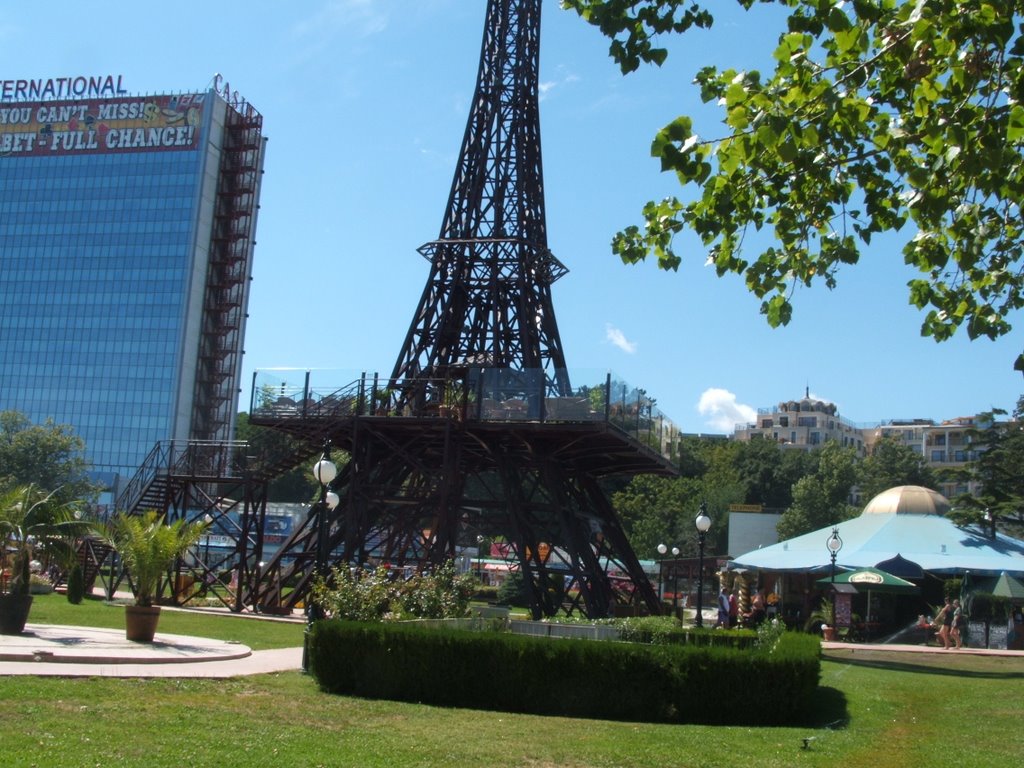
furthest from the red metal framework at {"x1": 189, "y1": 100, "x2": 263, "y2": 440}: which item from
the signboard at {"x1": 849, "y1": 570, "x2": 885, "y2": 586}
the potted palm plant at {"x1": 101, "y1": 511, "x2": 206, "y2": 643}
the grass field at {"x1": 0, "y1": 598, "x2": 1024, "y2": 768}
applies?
the grass field at {"x1": 0, "y1": 598, "x2": 1024, "y2": 768}

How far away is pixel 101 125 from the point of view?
369ft

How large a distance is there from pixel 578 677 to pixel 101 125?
10978cm

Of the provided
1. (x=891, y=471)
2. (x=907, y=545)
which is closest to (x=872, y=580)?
(x=907, y=545)

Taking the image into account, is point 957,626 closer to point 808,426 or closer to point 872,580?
point 872,580

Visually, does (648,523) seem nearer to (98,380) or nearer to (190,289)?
(190,289)

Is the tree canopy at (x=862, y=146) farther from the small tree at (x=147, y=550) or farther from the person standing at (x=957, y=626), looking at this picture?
the person standing at (x=957, y=626)

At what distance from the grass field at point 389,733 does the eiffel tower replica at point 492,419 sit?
15.4 meters

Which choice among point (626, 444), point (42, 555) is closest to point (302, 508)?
point (626, 444)

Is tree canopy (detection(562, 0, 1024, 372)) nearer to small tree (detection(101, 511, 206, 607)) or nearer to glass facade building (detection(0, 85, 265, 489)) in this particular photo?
small tree (detection(101, 511, 206, 607))

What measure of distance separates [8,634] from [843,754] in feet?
47.4

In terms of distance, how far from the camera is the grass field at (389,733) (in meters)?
10.4

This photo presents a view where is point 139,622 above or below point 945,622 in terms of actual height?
below

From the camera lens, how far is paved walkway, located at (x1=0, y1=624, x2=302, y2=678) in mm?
15688

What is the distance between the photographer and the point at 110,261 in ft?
362
